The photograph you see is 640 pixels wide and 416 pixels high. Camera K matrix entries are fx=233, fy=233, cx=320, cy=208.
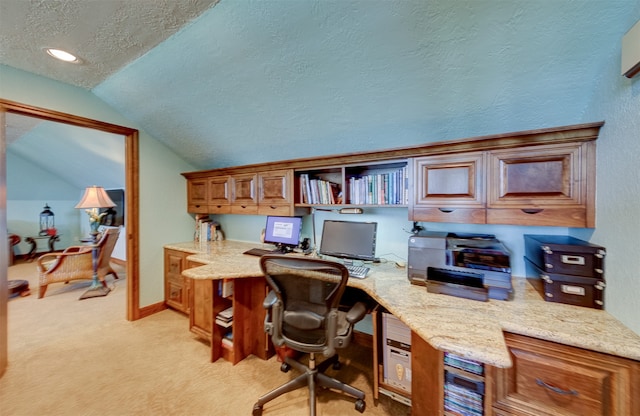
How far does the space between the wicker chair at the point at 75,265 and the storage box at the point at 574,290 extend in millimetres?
5052

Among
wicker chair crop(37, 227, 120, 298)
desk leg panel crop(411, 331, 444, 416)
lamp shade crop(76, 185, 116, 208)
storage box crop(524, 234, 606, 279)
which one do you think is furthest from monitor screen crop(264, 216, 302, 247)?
lamp shade crop(76, 185, 116, 208)

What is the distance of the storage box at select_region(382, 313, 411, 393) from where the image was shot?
150cm

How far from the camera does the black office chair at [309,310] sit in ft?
4.53

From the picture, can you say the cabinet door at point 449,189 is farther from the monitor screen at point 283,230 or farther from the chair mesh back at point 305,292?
the monitor screen at point 283,230

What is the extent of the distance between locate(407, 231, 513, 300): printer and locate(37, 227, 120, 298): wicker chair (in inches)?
173

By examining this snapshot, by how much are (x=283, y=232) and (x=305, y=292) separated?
45.1 inches

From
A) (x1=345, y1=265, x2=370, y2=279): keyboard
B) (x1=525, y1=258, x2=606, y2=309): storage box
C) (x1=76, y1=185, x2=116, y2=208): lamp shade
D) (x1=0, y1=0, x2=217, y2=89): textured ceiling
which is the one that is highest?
(x1=0, y1=0, x2=217, y2=89): textured ceiling

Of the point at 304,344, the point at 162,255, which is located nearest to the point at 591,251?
the point at 304,344

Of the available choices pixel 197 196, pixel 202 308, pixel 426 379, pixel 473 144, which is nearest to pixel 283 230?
pixel 202 308

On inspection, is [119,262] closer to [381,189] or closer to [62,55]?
[62,55]

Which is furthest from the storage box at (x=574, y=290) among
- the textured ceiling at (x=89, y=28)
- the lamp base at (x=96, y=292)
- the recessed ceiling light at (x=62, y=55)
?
the lamp base at (x=96, y=292)

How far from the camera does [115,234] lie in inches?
145

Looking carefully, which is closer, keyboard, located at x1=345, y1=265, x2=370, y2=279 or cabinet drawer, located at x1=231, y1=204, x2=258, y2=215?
keyboard, located at x1=345, y1=265, x2=370, y2=279

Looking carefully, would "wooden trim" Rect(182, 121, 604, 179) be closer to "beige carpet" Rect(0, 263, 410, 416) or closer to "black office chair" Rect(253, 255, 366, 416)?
"black office chair" Rect(253, 255, 366, 416)
